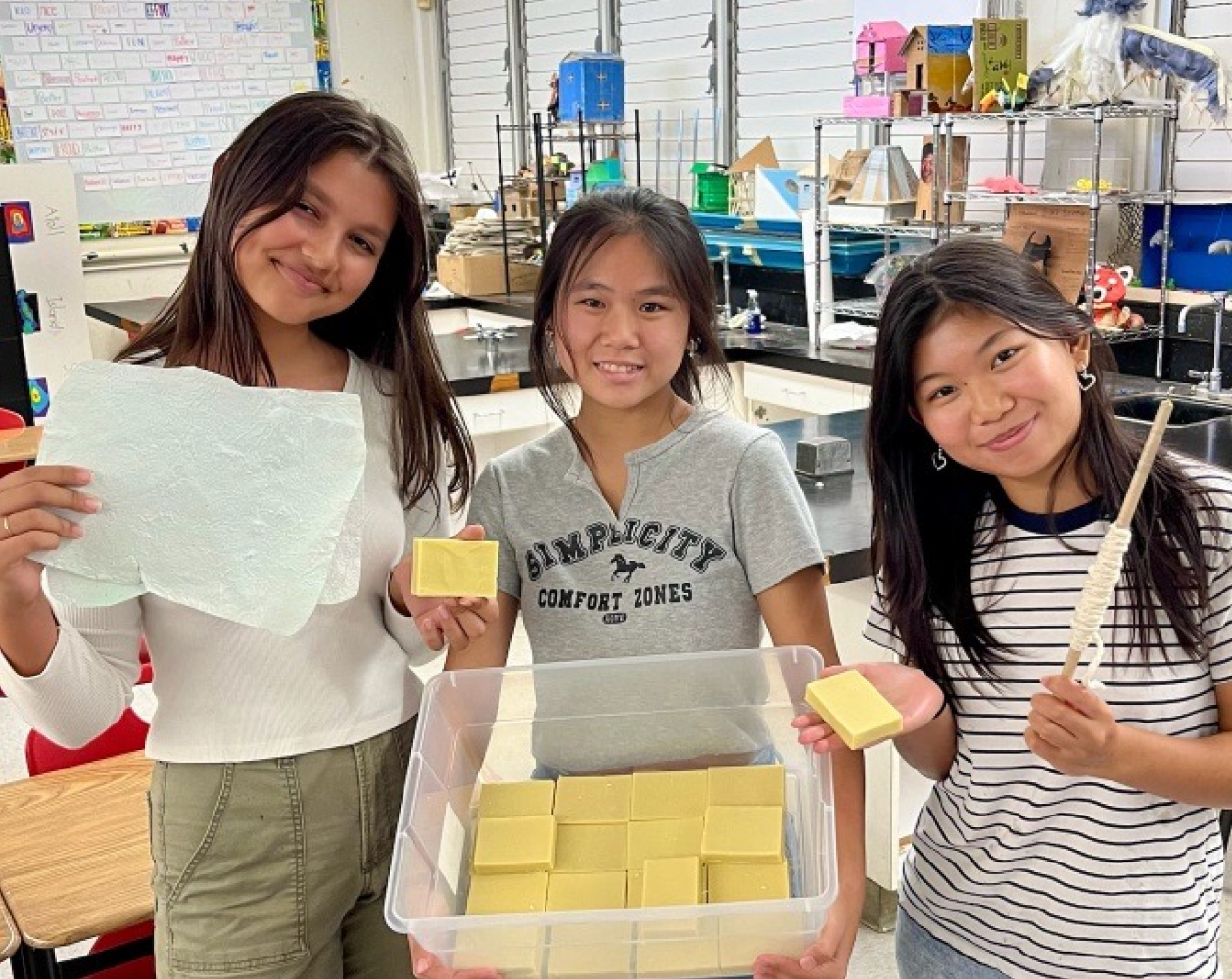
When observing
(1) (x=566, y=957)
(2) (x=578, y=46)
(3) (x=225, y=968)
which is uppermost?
(2) (x=578, y=46)

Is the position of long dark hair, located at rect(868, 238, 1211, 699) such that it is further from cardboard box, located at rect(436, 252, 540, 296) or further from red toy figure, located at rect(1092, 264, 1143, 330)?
cardboard box, located at rect(436, 252, 540, 296)

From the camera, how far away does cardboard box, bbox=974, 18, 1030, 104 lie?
350cm

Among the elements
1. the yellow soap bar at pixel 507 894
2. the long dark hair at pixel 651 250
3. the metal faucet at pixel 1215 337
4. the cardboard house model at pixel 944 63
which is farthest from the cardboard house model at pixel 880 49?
the yellow soap bar at pixel 507 894

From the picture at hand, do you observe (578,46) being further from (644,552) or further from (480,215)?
(644,552)

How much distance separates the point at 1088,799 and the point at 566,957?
51 centimetres

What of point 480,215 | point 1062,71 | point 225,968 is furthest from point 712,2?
point 225,968

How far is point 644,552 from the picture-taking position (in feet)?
4.22

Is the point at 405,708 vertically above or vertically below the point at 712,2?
below

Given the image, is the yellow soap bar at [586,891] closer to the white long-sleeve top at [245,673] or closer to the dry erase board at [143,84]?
the white long-sleeve top at [245,673]

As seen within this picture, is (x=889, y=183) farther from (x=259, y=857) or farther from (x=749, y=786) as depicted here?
(x=259, y=857)

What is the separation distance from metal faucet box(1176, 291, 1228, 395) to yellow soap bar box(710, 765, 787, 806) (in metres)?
2.53

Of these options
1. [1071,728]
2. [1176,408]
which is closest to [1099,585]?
[1071,728]

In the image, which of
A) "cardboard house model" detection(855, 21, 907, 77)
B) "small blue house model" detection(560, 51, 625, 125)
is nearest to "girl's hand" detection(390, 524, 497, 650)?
"cardboard house model" detection(855, 21, 907, 77)

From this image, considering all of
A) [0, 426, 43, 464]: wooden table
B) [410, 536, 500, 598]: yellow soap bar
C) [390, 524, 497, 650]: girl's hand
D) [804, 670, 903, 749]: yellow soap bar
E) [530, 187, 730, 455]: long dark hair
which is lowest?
[0, 426, 43, 464]: wooden table
